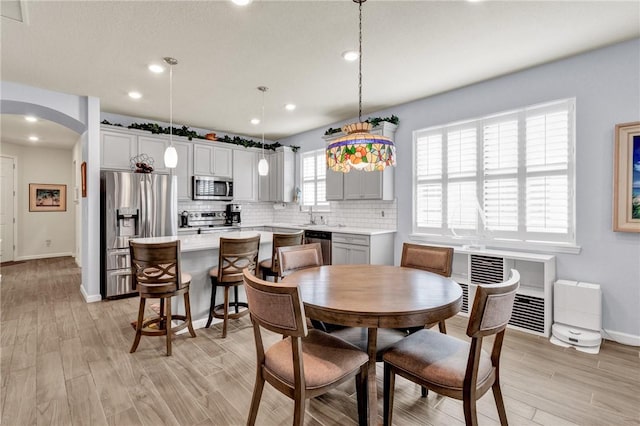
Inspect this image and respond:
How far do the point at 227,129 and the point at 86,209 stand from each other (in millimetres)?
2719

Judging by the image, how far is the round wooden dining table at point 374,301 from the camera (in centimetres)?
156

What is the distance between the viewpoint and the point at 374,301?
1711mm

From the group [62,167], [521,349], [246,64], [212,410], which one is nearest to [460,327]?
[521,349]

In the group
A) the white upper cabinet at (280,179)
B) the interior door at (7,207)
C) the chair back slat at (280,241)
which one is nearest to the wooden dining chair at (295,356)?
the chair back slat at (280,241)

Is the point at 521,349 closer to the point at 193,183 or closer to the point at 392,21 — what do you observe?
the point at 392,21

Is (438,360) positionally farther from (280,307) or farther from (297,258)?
(297,258)

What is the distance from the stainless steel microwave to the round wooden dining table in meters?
3.91

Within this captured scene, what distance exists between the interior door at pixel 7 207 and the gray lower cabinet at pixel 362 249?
24.3 feet

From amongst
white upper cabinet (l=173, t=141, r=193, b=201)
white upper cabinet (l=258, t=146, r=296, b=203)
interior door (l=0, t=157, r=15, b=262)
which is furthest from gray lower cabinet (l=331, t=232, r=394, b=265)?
interior door (l=0, t=157, r=15, b=262)

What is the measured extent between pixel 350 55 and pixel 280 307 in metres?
2.59

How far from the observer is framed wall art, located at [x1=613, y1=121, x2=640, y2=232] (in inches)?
110

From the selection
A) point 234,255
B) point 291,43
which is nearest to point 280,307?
point 234,255

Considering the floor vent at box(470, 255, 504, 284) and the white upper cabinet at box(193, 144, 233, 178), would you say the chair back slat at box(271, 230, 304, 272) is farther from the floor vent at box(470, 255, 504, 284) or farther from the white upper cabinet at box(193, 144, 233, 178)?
the white upper cabinet at box(193, 144, 233, 178)

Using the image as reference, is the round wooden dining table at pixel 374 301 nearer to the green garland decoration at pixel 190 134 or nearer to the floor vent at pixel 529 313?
the floor vent at pixel 529 313
